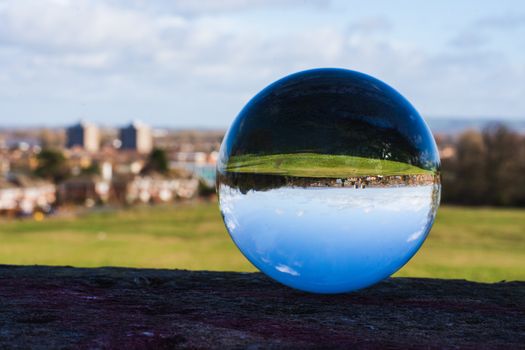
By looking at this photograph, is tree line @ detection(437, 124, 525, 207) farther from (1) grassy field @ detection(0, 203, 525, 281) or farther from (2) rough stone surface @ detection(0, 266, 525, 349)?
(2) rough stone surface @ detection(0, 266, 525, 349)

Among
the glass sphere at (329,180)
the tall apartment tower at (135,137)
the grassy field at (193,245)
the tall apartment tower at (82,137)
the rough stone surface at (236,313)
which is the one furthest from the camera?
the tall apartment tower at (82,137)

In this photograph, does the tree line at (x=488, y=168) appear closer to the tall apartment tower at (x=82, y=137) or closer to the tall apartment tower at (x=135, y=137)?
the tall apartment tower at (x=135, y=137)

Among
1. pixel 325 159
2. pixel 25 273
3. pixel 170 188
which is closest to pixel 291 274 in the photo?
pixel 325 159

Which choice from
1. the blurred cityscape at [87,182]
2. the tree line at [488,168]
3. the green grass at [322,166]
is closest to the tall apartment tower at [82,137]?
the blurred cityscape at [87,182]

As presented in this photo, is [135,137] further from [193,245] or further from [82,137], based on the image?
[193,245]

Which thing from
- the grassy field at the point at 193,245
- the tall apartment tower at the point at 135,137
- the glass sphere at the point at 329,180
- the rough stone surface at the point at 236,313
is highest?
the tall apartment tower at the point at 135,137

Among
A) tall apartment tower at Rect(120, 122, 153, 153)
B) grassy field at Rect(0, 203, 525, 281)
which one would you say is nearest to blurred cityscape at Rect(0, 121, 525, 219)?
tall apartment tower at Rect(120, 122, 153, 153)

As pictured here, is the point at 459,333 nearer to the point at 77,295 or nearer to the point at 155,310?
the point at 155,310

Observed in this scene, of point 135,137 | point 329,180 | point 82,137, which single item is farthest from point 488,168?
point 82,137
